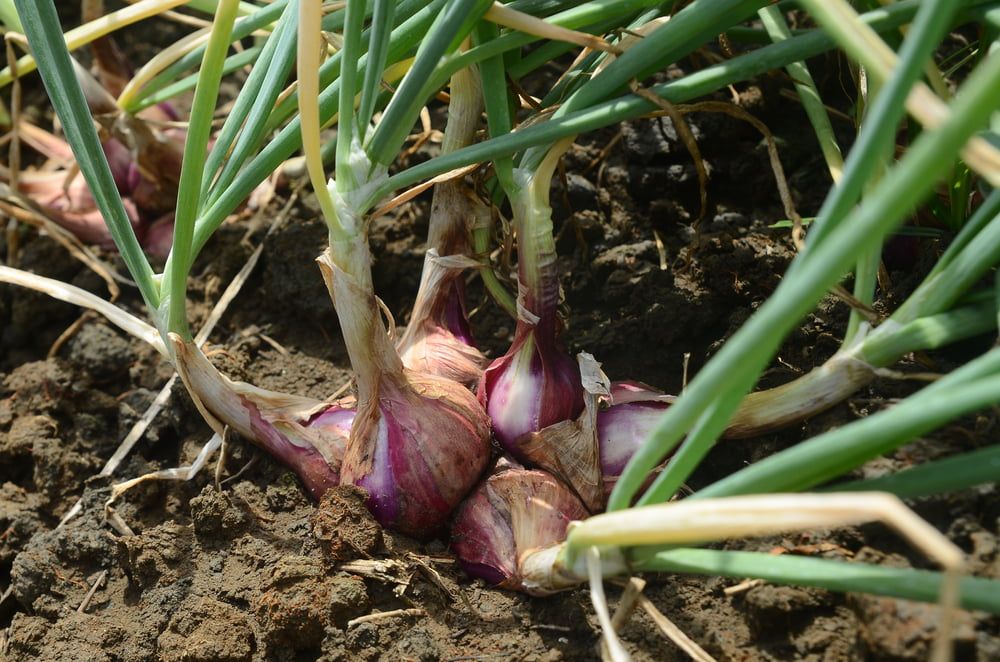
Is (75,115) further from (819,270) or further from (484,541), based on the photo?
(819,270)

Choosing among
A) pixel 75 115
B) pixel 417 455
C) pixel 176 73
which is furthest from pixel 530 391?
pixel 176 73

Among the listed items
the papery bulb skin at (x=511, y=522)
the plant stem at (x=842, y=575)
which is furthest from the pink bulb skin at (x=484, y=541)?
the plant stem at (x=842, y=575)

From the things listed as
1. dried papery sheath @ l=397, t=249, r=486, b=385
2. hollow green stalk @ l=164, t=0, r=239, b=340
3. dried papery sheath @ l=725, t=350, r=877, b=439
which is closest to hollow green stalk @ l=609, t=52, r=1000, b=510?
dried papery sheath @ l=725, t=350, r=877, b=439

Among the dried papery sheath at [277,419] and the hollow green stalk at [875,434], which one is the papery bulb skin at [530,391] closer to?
the dried papery sheath at [277,419]

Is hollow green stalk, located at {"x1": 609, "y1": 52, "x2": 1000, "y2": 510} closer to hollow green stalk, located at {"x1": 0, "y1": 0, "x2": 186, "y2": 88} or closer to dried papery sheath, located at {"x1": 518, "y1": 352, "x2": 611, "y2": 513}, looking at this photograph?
dried papery sheath, located at {"x1": 518, "y1": 352, "x2": 611, "y2": 513}

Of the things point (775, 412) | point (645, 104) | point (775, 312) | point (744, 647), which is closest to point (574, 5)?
point (645, 104)

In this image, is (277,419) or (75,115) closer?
(75,115)
